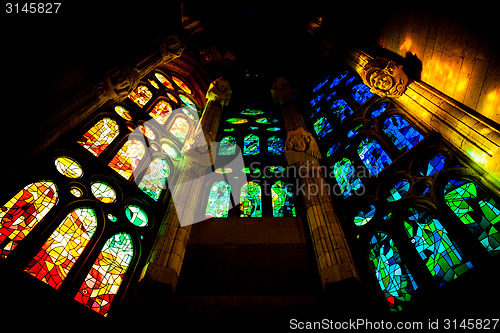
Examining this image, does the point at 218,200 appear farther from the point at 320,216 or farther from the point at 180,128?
the point at 180,128

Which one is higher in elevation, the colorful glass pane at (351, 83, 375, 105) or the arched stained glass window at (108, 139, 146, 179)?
the colorful glass pane at (351, 83, 375, 105)

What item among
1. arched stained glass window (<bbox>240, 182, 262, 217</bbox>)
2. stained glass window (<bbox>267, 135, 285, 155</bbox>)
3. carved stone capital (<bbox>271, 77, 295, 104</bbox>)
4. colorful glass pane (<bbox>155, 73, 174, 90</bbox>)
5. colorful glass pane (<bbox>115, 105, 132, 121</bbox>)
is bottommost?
arched stained glass window (<bbox>240, 182, 262, 217</bbox>)

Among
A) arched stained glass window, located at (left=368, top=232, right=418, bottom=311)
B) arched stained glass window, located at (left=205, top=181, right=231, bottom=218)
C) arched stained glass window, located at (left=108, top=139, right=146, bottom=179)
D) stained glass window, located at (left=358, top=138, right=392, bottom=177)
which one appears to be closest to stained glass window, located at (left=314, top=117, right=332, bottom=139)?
stained glass window, located at (left=358, top=138, right=392, bottom=177)

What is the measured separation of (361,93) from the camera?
8.00 m

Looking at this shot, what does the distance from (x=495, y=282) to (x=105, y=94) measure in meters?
6.62

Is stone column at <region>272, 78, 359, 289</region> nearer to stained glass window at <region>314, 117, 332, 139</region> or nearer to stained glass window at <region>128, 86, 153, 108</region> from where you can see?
stained glass window at <region>314, 117, 332, 139</region>

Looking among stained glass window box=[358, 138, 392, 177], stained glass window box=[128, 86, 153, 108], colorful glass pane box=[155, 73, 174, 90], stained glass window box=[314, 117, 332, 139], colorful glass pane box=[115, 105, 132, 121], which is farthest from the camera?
colorful glass pane box=[155, 73, 174, 90]

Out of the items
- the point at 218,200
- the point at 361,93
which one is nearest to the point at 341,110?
the point at 361,93

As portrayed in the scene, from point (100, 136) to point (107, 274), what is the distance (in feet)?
9.98

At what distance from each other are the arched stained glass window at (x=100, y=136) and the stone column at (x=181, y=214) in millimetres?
1705

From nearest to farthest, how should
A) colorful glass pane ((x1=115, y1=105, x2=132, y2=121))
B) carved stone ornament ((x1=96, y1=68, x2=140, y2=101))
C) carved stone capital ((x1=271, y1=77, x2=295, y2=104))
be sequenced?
carved stone ornament ((x1=96, y1=68, x2=140, y2=101))
colorful glass pane ((x1=115, y1=105, x2=132, y2=121))
carved stone capital ((x1=271, y1=77, x2=295, y2=104))

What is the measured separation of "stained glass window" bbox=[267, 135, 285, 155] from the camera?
342 inches

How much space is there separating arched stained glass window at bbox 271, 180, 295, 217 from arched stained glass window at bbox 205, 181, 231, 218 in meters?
1.18

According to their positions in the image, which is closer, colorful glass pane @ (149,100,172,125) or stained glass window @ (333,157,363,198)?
stained glass window @ (333,157,363,198)
